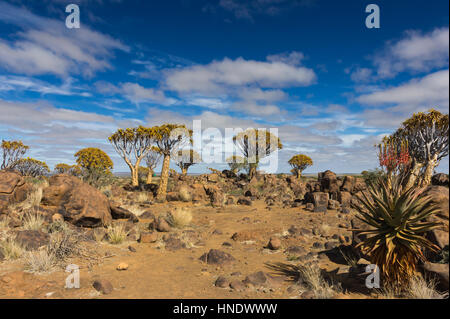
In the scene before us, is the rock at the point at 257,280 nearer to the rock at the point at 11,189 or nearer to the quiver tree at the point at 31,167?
the rock at the point at 11,189

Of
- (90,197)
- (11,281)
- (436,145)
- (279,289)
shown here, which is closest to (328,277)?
(279,289)

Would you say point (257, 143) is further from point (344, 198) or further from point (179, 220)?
point (179, 220)

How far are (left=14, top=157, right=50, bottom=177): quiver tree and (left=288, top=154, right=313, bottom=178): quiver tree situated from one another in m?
38.1

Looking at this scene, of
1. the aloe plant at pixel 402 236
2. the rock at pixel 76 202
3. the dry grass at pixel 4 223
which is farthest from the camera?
the rock at pixel 76 202

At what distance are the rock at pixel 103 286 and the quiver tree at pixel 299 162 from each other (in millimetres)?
44435

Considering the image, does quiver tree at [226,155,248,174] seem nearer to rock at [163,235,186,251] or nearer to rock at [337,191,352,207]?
rock at [337,191,352,207]

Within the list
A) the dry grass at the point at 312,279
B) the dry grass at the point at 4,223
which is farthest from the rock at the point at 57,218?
the dry grass at the point at 312,279

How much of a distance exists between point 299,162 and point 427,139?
25149 millimetres

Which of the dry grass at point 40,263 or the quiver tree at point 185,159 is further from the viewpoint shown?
the quiver tree at point 185,159

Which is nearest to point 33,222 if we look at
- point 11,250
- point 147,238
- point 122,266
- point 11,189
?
point 11,250

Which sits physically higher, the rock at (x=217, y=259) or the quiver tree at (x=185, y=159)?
the quiver tree at (x=185, y=159)

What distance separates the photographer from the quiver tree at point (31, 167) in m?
32.8
